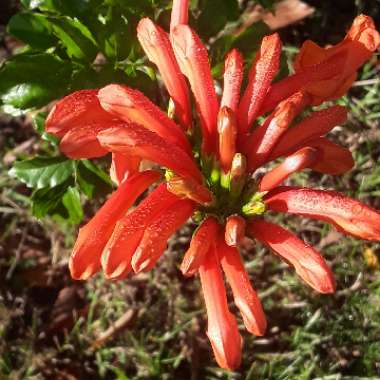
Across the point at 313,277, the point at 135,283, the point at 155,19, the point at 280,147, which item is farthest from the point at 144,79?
the point at 135,283

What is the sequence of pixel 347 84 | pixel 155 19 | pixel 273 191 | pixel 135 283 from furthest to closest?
1. pixel 135 283
2. pixel 155 19
3. pixel 347 84
4. pixel 273 191

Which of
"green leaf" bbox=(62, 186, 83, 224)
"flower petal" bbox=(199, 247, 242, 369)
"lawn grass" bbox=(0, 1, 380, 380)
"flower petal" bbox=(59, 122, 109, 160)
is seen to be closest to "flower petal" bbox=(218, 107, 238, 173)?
"flower petal" bbox=(199, 247, 242, 369)

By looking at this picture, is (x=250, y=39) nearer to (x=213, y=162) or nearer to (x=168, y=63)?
(x=168, y=63)

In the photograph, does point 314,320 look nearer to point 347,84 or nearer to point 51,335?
point 51,335

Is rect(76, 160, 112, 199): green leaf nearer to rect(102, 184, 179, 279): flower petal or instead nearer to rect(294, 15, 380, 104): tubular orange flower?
rect(102, 184, 179, 279): flower petal

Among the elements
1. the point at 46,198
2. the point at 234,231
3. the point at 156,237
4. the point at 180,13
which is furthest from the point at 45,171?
the point at 234,231

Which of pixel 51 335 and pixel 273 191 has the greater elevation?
pixel 273 191

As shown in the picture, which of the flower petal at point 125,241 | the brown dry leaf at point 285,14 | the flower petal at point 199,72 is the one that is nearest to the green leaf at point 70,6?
the flower petal at point 199,72
